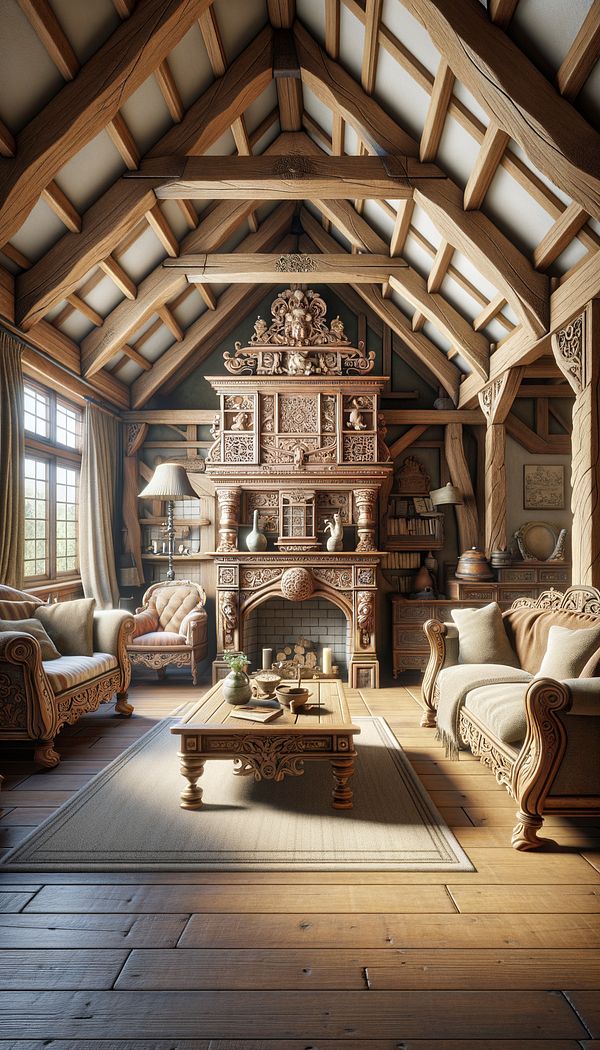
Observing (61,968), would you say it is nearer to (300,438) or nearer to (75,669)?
(75,669)

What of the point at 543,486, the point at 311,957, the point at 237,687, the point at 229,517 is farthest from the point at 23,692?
the point at 543,486

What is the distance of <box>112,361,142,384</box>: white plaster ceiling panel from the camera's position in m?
6.97

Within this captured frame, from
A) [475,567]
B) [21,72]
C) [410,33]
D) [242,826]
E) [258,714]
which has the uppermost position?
[410,33]

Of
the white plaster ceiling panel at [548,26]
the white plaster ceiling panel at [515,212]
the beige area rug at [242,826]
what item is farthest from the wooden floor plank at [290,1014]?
the white plaster ceiling panel at [515,212]

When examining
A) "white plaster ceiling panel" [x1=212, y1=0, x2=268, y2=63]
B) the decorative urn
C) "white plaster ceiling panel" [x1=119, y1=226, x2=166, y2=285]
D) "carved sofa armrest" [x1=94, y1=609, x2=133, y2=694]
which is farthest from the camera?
the decorative urn

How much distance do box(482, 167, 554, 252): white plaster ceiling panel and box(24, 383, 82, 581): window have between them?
4.31 meters

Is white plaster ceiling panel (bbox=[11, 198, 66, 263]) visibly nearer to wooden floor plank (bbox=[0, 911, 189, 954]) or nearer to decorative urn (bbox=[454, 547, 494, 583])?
wooden floor plank (bbox=[0, 911, 189, 954])

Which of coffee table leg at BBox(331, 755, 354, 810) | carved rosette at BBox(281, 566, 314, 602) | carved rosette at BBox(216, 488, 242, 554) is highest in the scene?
carved rosette at BBox(216, 488, 242, 554)

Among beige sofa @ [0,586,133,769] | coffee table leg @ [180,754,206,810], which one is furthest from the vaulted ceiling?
coffee table leg @ [180,754,206,810]

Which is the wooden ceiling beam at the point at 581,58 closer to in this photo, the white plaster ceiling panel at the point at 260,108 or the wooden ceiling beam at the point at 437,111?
the wooden ceiling beam at the point at 437,111

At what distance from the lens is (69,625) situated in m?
4.59

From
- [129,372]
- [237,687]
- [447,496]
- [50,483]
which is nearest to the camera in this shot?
[237,687]

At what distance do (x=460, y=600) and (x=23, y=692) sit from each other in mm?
4380

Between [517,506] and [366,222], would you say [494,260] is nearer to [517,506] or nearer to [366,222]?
[366,222]
